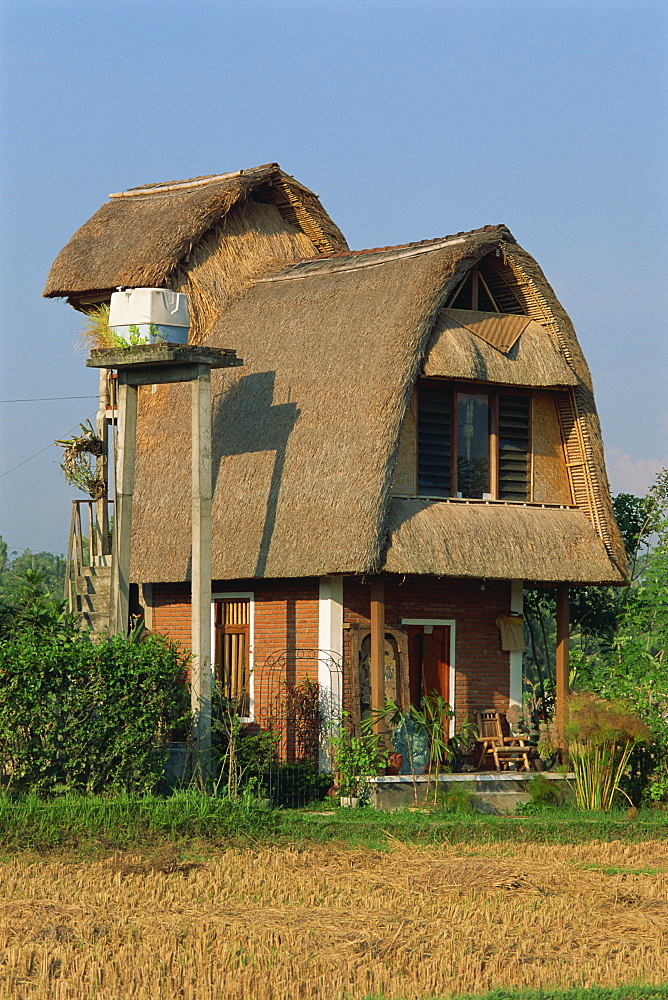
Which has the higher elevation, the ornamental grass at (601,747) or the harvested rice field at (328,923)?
the ornamental grass at (601,747)

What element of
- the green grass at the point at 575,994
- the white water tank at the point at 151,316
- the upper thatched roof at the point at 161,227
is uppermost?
the upper thatched roof at the point at 161,227

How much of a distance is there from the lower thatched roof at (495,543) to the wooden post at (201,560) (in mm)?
2269

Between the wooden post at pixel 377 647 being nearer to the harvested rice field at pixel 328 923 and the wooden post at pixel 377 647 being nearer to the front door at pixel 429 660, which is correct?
the front door at pixel 429 660

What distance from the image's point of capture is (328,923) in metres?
11.4

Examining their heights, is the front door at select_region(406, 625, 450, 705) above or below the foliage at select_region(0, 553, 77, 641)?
below

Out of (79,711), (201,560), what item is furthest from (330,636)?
(79,711)

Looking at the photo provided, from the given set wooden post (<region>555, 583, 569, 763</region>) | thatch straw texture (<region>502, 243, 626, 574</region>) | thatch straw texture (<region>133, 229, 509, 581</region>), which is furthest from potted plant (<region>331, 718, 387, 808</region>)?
thatch straw texture (<region>502, 243, 626, 574</region>)

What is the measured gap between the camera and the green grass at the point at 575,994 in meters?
9.23

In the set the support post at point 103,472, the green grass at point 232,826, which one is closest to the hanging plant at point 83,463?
the support post at point 103,472

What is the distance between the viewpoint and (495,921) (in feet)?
38.4

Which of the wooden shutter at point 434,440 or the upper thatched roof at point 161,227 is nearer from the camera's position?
the wooden shutter at point 434,440

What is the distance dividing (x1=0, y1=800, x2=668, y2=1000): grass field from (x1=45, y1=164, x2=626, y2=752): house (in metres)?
3.24

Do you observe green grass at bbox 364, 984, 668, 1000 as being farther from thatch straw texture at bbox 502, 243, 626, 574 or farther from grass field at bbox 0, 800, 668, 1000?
thatch straw texture at bbox 502, 243, 626, 574

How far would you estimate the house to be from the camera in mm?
18469
